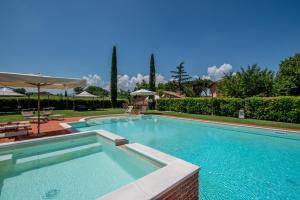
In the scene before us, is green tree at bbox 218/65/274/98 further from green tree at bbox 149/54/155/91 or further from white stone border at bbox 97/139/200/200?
white stone border at bbox 97/139/200/200

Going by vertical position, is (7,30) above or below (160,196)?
above

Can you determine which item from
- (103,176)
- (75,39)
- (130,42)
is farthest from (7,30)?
(103,176)

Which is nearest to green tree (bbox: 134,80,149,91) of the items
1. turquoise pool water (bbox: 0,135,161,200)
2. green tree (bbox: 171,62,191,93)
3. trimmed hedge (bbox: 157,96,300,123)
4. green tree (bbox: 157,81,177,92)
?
green tree (bbox: 171,62,191,93)

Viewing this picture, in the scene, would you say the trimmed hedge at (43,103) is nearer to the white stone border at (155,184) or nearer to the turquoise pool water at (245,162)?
the turquoise pool water at (245,162)

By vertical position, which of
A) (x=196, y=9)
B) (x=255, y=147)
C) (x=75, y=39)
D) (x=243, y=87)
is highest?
(x=196, y=9)

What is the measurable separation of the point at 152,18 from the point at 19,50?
11.8 metres

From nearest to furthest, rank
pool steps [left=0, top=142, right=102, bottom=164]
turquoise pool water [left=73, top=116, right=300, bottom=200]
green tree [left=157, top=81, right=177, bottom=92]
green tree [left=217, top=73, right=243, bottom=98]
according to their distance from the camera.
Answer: turquoise pool water [left=73, top=116, right=300, bottom=200] → pool steps [left=0, top=142, right=102, bottom=164] → green tree [left=217, top=73, right=243, bottom=98] → green tree [left=157, top=81, right=177, bottom=92]

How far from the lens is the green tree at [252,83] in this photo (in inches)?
846

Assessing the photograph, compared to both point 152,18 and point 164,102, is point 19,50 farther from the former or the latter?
point 164,102

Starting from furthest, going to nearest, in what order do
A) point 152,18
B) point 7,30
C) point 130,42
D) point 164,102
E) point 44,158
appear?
point 164,102 < point 130,42 < point 152,18 < point 7,30 < point 44,158

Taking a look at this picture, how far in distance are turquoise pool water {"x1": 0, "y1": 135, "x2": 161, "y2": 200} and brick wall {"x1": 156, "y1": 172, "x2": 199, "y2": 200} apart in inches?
41.7

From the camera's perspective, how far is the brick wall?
2202mm

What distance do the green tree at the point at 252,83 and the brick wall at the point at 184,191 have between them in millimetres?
22945

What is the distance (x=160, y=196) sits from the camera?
206 cm
